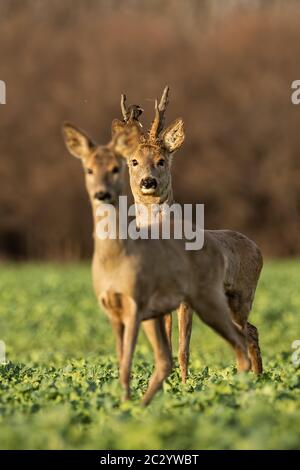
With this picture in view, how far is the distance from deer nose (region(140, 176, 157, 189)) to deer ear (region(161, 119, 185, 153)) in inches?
27.6

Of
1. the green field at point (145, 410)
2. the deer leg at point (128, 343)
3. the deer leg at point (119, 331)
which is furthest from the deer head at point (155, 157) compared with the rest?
the deer leg at point (128, 343)

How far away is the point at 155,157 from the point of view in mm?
12281

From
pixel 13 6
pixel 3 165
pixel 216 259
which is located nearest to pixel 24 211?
pixel 3 165

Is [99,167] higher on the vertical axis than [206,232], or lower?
higher

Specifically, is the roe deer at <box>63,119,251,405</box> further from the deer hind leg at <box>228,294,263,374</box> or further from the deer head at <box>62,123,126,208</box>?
the deer hind leg at <box>228,294,263,374</box>

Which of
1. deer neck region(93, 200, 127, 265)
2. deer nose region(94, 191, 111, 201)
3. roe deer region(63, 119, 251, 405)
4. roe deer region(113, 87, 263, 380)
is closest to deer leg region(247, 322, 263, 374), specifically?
roe deer region(113, 87, 263, 380)

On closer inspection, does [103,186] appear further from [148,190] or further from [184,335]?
[148,190]

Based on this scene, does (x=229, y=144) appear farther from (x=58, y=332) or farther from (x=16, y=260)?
(x=58, y=332)

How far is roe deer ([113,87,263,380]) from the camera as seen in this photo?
387 inches

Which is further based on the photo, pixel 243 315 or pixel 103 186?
pixel 243 315

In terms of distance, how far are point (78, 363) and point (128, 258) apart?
458 centimetres

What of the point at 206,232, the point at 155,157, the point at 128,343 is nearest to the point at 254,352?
the point at 206,232

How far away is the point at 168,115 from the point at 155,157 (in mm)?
42715

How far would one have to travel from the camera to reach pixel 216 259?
8.93 m
